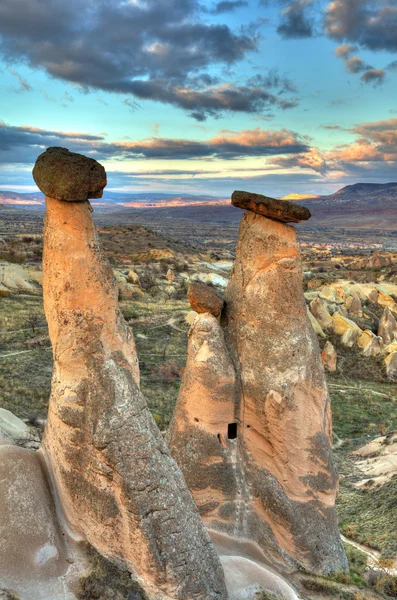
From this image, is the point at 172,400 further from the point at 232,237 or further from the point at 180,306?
the point at 232,237

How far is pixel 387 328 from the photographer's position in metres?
29.4

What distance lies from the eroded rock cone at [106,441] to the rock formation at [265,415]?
103 inches

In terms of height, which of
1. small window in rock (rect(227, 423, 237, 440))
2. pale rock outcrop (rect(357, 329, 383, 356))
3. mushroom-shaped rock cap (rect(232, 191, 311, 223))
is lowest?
pale rock outcrop (rect(357, 329, 383, 356))

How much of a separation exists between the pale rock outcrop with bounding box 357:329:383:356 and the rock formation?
19.7 meters

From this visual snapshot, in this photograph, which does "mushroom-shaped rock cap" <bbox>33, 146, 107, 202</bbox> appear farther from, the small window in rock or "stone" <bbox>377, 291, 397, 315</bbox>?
"stone" <bbox>377, 291, 397, 315</bbox>

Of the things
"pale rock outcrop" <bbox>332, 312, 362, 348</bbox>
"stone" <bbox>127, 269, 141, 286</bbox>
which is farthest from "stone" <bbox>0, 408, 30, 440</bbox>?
"stone" <bbox>127, 269, 141, 286</bbox>

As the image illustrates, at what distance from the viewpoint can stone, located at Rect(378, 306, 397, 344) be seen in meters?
29.1

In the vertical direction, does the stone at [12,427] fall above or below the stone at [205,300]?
below

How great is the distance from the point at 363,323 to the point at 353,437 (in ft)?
47.3

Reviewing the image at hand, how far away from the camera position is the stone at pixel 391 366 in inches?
985


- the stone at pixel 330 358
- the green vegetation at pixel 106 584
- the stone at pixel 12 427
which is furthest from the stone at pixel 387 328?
the green vegetation at pixel 106 584

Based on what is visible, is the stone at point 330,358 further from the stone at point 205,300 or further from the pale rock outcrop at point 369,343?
the stone at point 205,300

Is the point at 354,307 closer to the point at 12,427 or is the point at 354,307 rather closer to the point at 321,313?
the point at 321,313

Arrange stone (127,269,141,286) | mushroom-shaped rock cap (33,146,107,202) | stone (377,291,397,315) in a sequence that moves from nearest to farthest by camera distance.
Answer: mushroom-shaped rock cap (33,146,107,202)
stone (377,291,397,315)
stone (127,269,141,286)
